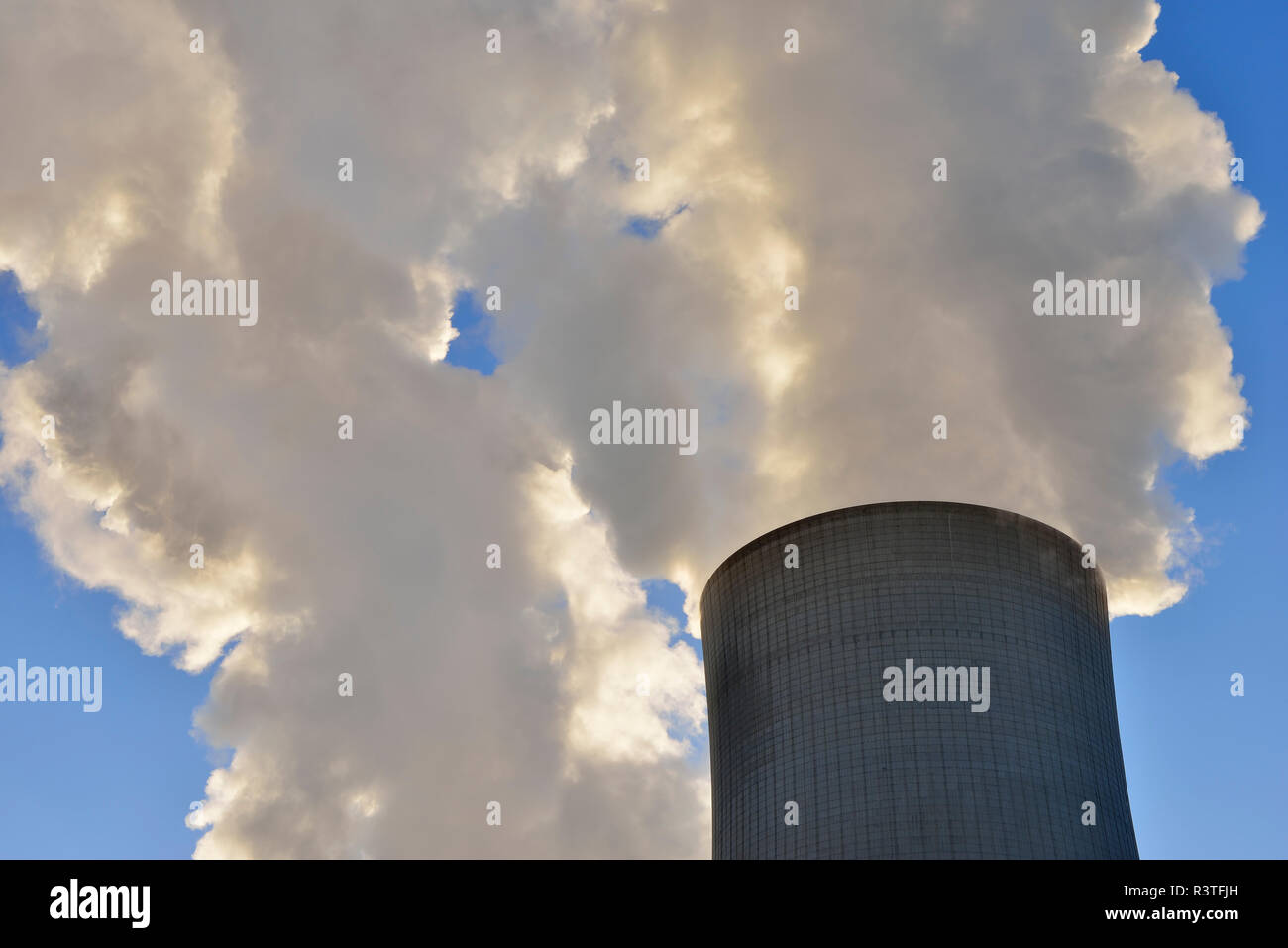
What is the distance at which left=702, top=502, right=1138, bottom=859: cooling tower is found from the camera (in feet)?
86.2

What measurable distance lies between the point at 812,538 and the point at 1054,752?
655cm

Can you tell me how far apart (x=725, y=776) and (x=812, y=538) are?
544 cm

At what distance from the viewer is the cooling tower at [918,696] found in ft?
86.2

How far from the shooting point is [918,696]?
2681 cm
